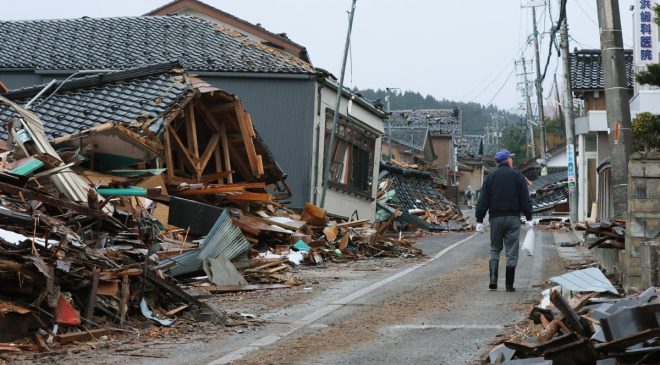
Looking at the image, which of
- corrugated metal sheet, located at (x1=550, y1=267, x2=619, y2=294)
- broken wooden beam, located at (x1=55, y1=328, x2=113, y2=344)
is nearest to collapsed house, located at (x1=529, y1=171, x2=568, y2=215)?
corrugated metal sheet, located at (x1=550, y1=267, x2=619, y2=294)

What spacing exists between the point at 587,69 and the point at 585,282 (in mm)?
33660

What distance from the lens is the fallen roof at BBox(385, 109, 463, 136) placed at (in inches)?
3290

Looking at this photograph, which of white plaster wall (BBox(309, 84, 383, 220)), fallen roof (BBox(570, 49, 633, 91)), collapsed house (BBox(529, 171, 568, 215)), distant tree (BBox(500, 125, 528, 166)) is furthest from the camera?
distant tree (BBox(500, 125, 528, 166))

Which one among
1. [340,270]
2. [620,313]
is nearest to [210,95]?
[340,270]

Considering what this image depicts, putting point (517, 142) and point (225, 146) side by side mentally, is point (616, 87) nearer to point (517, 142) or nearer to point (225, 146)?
point (225, 146)

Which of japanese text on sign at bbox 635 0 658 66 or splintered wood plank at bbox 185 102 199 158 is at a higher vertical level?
japanese text on sign at bbox 635 0 658 66

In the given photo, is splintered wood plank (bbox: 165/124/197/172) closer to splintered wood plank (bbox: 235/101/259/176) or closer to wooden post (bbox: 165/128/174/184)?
wooden post (bbox: 165/128/174/184)

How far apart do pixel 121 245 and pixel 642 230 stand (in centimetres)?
624

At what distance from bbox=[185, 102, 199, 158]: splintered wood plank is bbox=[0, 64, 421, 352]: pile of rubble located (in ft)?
0.11

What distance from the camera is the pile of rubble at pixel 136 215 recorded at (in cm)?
870

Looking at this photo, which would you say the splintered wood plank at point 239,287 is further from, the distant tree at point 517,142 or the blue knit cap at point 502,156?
the distant tree at point 517,142

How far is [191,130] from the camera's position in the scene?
1877cm

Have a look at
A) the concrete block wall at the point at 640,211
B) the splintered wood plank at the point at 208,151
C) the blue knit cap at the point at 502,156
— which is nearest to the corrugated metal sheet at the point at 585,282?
the concrete block wall at the point at 640,211

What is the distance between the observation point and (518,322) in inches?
363
